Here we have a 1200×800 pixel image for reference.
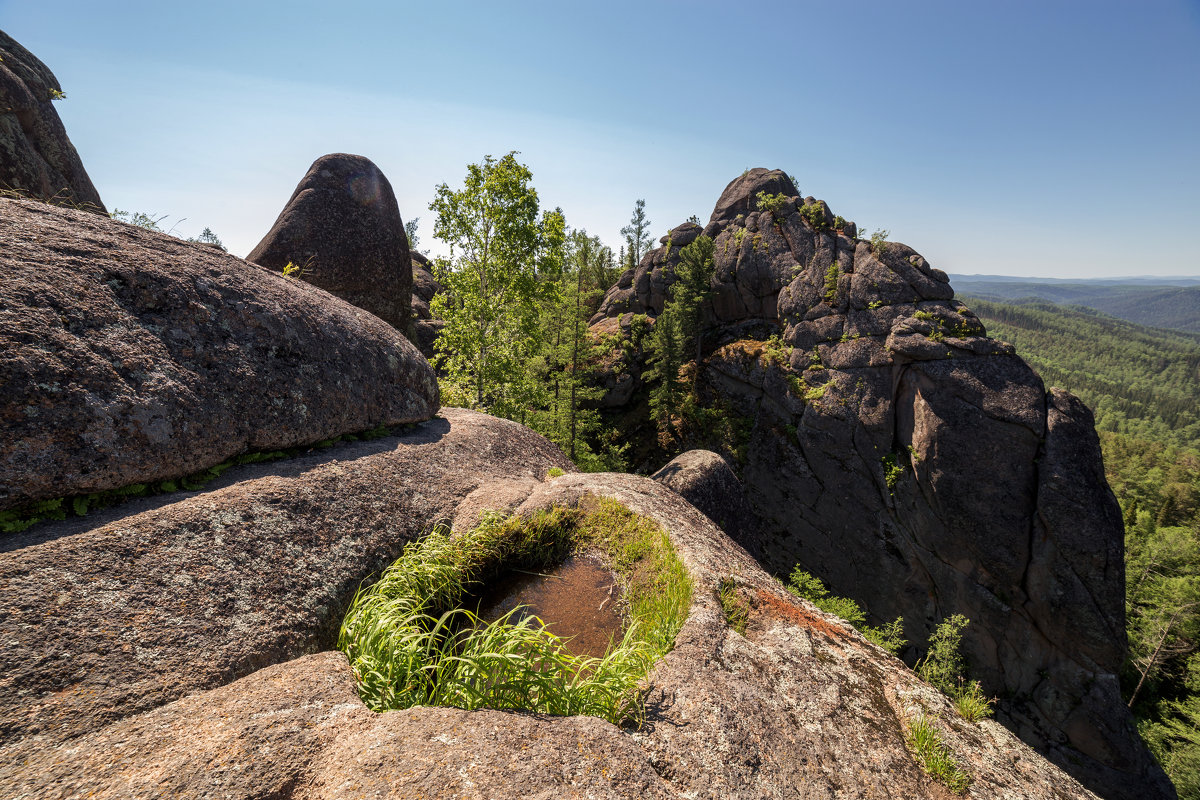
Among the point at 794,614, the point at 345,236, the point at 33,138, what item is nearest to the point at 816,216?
the point at 345,236

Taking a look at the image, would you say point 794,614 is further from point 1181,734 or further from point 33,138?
point 1181,734

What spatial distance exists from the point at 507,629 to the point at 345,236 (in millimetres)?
15109

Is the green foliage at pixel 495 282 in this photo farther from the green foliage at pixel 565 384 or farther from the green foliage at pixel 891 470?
the green foliage at pixel 891 470

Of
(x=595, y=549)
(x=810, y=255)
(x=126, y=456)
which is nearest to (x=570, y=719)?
(x=595, y=549)

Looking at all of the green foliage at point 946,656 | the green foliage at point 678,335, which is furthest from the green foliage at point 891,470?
the green foliage at point 678,335

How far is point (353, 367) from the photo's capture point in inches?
287

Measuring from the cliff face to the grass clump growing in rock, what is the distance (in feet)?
74.6

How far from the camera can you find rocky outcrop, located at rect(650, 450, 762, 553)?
33.5 feet

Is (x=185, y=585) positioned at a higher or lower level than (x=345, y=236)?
lower

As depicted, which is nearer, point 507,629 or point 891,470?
point 507,629

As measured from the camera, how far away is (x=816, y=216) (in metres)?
29.9

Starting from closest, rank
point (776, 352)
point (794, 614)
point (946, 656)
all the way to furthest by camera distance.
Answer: point (794, 614) → point (946, 656) → point (776, 352)

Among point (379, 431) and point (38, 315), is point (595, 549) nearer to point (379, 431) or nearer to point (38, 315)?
point (379, 431)

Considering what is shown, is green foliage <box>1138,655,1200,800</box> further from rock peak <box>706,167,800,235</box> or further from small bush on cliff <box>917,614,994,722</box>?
rock peak <box>706,167,800,235</box>
